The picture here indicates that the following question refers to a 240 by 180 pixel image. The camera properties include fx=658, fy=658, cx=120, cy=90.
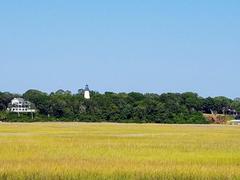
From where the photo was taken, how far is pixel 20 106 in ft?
513

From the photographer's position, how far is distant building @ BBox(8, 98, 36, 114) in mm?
146288

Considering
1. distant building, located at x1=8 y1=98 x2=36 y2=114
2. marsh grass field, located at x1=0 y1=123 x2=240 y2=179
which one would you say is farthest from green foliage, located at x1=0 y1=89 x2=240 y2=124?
marsh grass field, located at x1=0 y1=123 x2=240 y2=179

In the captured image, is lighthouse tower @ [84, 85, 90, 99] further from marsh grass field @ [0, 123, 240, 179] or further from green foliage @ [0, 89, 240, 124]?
marsh grass field @ [0, 123, 240, 179]

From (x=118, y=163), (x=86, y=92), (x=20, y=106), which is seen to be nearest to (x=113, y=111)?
(x=20, y=106)

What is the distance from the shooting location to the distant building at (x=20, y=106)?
480ft

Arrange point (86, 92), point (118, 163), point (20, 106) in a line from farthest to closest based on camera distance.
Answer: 1. point (86, 92)
2. point (20, 106)
3. point (118, 163)

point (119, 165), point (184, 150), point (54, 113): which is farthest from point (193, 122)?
point (119, 165)

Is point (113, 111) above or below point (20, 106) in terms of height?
below

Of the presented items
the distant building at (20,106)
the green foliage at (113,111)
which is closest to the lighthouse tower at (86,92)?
the distant building at (20,106)

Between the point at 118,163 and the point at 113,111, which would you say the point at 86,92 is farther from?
the point at 118,163

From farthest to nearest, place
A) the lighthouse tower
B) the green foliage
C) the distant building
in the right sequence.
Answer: the lighthouse tower → the distant building → the green foliage

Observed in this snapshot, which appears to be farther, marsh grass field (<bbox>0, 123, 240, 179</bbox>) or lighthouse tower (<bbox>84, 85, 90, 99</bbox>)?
lighthouse tower (<bbox>84, 85, 90, 99</bbox>)

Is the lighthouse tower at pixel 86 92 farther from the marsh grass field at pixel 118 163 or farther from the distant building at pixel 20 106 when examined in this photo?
the marsh grass field at pixel 118 163

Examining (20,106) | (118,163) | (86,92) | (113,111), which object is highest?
(86,92)
